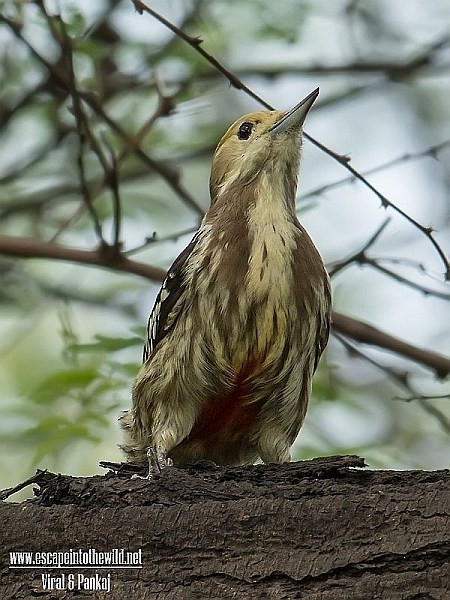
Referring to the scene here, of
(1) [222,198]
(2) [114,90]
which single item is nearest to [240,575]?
(1) [222,198]

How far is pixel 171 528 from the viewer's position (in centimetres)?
291

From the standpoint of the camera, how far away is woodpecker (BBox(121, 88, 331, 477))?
3730 millimetres

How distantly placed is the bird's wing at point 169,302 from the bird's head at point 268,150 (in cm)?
34

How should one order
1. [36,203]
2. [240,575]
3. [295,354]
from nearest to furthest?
[240,575]
[295,354]
[36,203]

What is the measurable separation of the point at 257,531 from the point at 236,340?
1.00m

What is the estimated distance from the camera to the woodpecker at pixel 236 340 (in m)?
3.73

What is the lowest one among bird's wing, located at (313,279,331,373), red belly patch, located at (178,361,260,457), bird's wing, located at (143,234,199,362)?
red belly patch, located at (178,361,260,457)

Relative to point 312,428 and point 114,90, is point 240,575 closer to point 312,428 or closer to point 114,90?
point 312,428

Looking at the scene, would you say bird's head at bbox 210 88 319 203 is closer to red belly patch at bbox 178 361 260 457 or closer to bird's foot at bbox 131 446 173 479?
red belly patch at bbox 178 361 260 457

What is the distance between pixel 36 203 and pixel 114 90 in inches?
32.8

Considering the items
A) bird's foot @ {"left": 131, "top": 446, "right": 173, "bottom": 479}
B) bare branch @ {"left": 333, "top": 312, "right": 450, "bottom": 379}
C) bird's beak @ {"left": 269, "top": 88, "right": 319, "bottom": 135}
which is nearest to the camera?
bird's foot @ {"left": 131, "top": 446, "right": 173, "bottom": 479}

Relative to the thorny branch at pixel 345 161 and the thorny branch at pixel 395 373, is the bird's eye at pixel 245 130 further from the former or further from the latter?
the thorny branch at pixel 395 373

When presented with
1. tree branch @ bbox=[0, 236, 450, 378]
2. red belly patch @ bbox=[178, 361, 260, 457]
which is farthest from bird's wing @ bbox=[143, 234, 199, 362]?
tree branch @ bbox=[0, 236, 450, 378]

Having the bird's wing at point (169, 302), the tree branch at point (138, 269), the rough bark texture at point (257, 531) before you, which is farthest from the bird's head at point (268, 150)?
the rough bark texture at point (257, 531)
